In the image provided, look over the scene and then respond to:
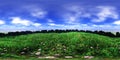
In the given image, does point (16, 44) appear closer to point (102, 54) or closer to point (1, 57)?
point (1, 57)

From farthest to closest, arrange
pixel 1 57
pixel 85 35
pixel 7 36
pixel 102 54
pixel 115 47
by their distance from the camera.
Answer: pixel 7 36
pixel 85 35
pixel 115 47
pixel 102 54
pixel 1 57

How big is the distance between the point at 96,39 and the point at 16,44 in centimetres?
986

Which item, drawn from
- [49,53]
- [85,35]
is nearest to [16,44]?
[49,53]

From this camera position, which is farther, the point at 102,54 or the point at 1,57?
the point at 102,54

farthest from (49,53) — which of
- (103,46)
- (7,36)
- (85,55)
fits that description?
(7,36)

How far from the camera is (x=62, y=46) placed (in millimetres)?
35031

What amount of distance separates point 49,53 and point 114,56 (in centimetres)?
726

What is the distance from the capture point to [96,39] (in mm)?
36188

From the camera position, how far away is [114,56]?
32.0m

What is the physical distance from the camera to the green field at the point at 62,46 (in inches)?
1289

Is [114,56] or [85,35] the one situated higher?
[85,35]

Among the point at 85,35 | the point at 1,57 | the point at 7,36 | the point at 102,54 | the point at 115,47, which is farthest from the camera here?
the point at 7,36

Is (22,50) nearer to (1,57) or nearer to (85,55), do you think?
(1,57)

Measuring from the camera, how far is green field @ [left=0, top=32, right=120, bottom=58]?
107ft
